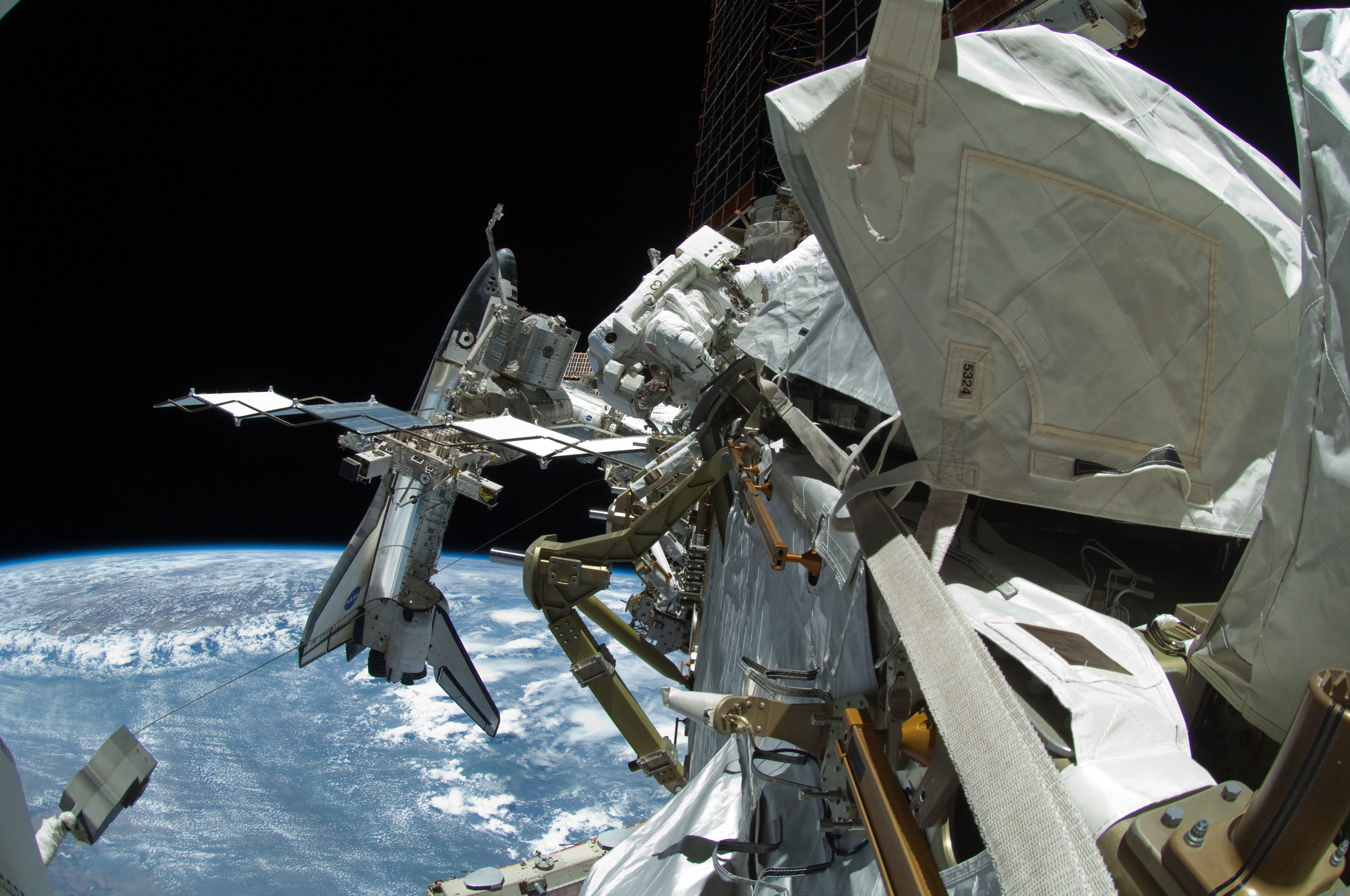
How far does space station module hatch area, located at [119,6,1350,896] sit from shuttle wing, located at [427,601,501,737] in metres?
6.52

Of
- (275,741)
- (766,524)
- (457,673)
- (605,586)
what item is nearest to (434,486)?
(457,673)

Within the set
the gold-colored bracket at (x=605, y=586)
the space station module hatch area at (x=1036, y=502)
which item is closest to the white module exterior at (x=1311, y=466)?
the space station module hatch area at (x=1036, y=502)

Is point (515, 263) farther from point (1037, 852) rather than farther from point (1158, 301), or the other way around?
point (1037, 852)

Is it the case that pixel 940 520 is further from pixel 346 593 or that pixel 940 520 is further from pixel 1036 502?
pixel 346 593

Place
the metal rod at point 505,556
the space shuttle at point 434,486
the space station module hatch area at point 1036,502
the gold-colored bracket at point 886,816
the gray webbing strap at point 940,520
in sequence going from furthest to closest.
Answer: the space shuttle at point 434,486 < the metal rod at point 505,556 < the gray webbing strap at point 940,520 < the gold-colored bracket at point 886,816 < the space station module hatch area at point 1036,502

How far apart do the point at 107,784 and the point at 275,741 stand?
25.6 m

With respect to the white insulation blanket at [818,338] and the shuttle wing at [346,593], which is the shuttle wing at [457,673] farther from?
the white insulation blanket at [818,338]

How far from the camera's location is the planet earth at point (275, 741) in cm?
1788

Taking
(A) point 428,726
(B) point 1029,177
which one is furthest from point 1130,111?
(A) point 428,726

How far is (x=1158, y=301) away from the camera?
5.67 ft

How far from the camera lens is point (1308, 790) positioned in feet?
2.09

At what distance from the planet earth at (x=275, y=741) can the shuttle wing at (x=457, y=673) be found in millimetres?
9645

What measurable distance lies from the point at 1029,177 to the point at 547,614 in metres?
3.35

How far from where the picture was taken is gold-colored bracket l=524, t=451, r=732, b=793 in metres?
3.71
